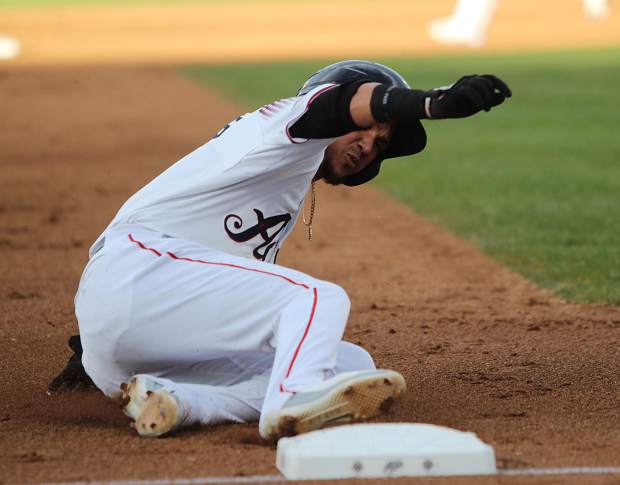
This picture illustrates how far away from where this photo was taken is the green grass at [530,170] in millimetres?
8055

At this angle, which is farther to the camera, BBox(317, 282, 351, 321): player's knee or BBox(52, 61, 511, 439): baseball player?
BBox(317, 282, 351, 321): player's knee

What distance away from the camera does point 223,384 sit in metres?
4.37

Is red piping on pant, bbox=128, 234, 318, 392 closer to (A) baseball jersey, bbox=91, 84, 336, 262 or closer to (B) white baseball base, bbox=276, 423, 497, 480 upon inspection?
(A) baseball jersey, bbox=91, 84, 336, 262

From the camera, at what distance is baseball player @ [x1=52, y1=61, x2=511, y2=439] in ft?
12.7

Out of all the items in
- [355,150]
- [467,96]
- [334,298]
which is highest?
[467,96]

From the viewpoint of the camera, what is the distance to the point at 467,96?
148 inches

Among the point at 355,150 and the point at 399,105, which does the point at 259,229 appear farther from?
the point at 399,105

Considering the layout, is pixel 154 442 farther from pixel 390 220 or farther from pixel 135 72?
pixel 135 72

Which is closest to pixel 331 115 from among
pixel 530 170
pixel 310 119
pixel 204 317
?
pixel 310 119

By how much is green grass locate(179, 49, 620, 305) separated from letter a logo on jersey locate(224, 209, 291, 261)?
288cm

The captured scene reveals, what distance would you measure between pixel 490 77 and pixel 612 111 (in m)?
12.3

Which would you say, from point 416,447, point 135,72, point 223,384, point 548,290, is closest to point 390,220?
point 548,290

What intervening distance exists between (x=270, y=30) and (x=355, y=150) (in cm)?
2742

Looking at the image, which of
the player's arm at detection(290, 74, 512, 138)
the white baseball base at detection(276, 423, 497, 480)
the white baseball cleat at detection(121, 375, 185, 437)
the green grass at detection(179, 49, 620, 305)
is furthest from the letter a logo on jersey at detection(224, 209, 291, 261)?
the green grass at detection(179, 49, 620, 305)
